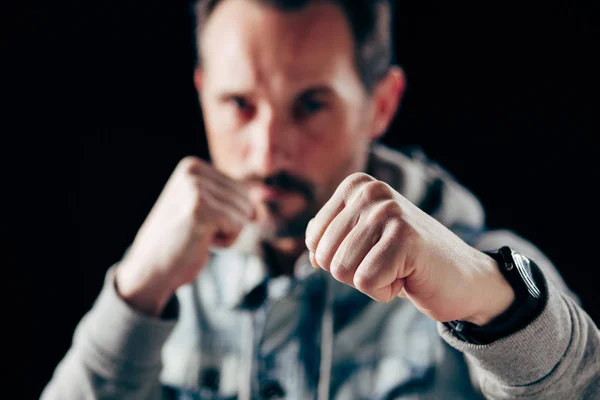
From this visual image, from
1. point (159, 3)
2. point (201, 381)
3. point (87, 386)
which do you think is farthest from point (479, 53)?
point (87, 386)

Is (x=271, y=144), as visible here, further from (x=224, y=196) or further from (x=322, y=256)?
(x=322, y=256)

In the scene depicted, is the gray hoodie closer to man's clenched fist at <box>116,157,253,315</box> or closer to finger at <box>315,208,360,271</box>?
man's clenched fist at <box>116,157,253,315</box>

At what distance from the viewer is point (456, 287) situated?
21.3 inches

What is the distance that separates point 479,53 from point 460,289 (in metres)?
0.90

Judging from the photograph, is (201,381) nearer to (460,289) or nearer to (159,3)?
(460,289)

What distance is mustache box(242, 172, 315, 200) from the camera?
3.25 ft

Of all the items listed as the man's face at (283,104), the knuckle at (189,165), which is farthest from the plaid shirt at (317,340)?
the knuckle at (189,165)

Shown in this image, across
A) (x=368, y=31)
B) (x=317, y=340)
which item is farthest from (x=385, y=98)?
(x=317, y=340)

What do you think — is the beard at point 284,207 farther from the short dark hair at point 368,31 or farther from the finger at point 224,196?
Result: the short dark hair at point 368,31

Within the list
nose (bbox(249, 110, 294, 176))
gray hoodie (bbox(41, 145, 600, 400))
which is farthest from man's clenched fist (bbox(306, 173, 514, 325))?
nose (bbox(249, 110, 294, 176))

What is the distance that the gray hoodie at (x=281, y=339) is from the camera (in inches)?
35.8

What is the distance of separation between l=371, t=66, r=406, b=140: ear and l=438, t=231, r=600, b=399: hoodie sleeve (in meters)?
0.63

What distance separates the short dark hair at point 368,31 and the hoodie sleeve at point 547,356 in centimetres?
62

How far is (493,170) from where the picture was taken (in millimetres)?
1333
